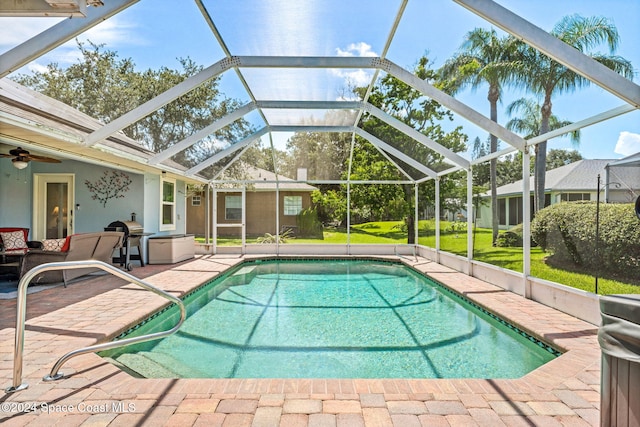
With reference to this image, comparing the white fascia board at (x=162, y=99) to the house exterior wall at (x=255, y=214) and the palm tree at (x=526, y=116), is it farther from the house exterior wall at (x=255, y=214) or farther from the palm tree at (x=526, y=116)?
the palm tree at (x=526, y=116)

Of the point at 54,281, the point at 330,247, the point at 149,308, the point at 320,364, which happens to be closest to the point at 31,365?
the point at 149,308

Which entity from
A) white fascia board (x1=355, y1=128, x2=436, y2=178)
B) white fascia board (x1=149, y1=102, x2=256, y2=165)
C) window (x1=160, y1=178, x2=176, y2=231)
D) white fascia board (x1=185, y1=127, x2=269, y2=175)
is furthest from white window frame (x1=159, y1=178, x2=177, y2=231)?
white fascia board (x1=355, y1=128, x2=436, y2=178)

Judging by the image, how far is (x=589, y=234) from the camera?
6.71 meters

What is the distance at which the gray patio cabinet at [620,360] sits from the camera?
1.78 m

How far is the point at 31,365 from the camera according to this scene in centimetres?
335

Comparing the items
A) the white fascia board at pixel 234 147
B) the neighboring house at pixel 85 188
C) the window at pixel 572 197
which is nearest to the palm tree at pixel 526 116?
the window at pixel 572 197

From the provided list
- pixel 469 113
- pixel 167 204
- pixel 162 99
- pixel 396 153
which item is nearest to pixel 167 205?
pixel 167 204

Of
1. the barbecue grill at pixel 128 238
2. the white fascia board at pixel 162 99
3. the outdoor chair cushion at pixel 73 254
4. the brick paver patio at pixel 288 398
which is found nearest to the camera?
the brick paver patio at pixel 288 398

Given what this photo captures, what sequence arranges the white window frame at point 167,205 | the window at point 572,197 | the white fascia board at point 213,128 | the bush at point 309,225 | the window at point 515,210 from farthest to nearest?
the bush at point 309,225 → the white window frame at point 167,205 → the window at point 515,210 → the white fascia board at point 213,128 → the window at point 572,197

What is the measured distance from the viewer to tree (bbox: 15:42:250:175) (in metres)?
6.84

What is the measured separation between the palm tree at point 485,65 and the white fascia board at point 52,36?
11.8 meters

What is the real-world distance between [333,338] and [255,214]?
45.7ft

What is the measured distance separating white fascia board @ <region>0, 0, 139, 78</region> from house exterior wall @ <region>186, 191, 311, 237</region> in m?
14.0

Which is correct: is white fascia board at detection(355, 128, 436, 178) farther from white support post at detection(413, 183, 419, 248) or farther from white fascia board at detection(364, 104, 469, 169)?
white fascia board at detection(364, 104, 469, 169)
